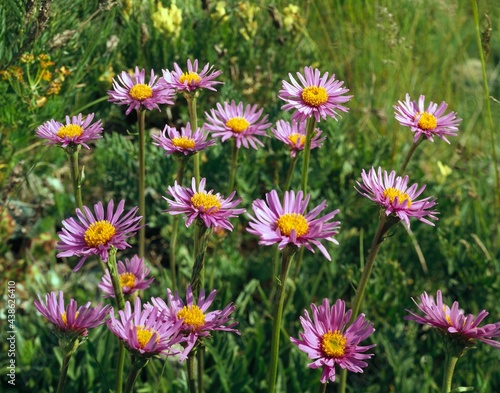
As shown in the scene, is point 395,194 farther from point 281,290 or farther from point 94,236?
point 94,236

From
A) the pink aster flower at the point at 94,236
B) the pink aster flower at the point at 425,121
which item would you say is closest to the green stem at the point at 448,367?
the pink aster flower at the point at 425,121

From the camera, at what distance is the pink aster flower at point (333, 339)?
1177 mm

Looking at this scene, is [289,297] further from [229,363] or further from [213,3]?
[213,3]

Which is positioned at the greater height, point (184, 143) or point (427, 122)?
point (427, 122)

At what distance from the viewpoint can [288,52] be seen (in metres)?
2.87

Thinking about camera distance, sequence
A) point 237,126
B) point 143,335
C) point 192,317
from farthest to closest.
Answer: point 237,126 → point 192,317 → point 143,335

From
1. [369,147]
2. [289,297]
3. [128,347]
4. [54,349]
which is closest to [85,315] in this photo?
[128,347]

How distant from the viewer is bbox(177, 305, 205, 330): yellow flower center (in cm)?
124

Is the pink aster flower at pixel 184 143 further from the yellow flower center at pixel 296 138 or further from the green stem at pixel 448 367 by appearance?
the green stem at pixel 448 367

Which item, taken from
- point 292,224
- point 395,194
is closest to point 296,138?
point 395,194

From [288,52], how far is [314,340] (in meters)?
1.89

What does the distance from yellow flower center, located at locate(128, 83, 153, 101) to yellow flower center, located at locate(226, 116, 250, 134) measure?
0.79 feet

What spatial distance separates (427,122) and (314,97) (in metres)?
0.31

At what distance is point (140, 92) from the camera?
151 cm
